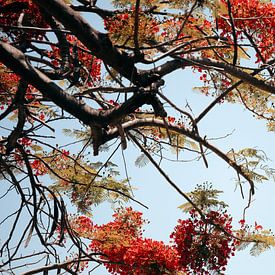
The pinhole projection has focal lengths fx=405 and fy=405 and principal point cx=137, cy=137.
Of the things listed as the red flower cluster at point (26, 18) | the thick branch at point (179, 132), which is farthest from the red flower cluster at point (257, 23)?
the red flower cluster at point (26, 18)

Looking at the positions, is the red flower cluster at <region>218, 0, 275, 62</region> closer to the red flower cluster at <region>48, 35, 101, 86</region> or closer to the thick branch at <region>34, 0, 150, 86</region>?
the red flower cluster at <region>48, 35, 101, 86</region>

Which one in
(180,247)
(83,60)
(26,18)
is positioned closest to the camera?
(26,18)

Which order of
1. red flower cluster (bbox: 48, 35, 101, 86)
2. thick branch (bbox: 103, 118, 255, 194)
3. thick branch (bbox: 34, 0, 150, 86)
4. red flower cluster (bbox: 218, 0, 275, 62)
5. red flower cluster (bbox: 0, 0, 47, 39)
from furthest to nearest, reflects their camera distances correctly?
1. red flower cluster (bbox: 218, 0, 275, 62)
2. red flower cluster (bbox: 48, 35, 101, 86)
3. red flower cluster (bbox: 0, 0, 47, 39)
4. thick branch (bbox: 103, 118, 255, 194)
5. thick branch (bbox: 34, 0, 150, 86)

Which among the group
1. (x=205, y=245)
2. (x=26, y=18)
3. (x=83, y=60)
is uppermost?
(x=83, y=60)

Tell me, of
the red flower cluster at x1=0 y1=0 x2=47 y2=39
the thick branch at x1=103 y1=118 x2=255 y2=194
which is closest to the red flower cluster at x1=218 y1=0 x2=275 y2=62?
the thick branch at x1=103 y1=118 x2=255 y2=194

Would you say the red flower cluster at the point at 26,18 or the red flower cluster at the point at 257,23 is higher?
the red flower cluster at the point at 257,23

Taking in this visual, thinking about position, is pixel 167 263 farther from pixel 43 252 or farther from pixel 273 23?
pixel 273 23

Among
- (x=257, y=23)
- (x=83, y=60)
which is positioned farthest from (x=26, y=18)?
(x=257, y=23)

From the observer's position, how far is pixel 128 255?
582cm

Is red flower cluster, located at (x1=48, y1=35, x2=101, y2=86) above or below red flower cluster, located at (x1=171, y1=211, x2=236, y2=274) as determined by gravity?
above

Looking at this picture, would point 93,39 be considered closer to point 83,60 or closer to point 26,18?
point 26,18

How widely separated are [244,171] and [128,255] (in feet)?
7.34

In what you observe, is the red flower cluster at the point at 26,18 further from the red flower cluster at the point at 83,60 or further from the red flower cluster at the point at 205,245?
the red flower cluster at the point at 205,245

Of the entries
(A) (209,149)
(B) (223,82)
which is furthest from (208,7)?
(B) (223,82)
